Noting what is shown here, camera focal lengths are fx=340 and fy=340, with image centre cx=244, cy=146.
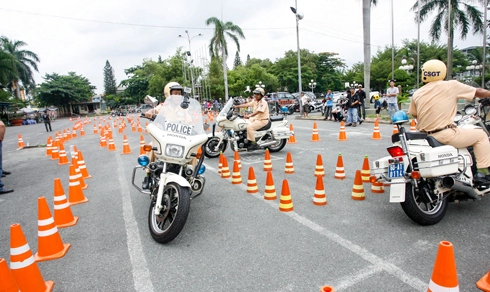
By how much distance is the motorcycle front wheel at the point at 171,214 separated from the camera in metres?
3.70

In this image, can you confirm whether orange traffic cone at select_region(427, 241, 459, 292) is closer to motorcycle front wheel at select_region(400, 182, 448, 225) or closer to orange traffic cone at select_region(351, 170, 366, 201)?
motorcycle front wheel at select_region(400, 182, 448, 225)

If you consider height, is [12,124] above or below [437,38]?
below

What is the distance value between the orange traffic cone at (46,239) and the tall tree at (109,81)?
4593 inches

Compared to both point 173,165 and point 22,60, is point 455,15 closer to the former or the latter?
point 173,165

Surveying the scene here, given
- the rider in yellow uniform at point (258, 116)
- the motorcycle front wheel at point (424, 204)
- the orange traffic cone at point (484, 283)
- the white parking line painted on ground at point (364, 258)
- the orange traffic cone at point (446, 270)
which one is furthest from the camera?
the rider in yellow uniform at point (258, 116)

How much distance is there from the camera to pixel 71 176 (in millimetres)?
5711

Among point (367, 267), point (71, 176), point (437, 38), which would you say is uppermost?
point (437, 38)

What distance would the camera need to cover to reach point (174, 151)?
425cm

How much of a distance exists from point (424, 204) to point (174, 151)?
3.16 m

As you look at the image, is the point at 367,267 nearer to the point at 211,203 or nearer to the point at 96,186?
the point at 211,203

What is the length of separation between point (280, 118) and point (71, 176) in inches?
227

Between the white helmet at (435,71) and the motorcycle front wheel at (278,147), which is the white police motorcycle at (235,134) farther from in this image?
the white helmet at (435,71)

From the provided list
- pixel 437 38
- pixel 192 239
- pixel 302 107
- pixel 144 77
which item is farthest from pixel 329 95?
pixel 144 77

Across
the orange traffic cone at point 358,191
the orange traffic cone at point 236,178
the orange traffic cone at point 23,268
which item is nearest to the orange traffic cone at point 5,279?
the orange traffic cone at point 23,268
